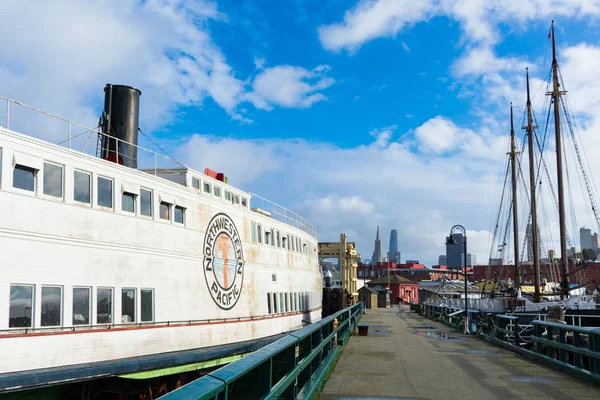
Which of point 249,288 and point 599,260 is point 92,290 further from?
point 599,260

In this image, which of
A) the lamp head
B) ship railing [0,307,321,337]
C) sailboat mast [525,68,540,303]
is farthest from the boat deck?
sailboat mast [525,68,540,303]

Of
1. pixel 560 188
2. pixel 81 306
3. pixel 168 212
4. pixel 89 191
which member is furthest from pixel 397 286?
pixel 81 306

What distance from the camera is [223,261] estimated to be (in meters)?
18.9

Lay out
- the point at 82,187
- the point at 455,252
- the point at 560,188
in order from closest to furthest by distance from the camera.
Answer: the point at 82,187
the point at 455,252
the point at 560,188

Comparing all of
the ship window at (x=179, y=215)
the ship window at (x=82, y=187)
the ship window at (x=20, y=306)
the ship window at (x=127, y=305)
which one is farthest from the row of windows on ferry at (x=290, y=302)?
the ship window at (x=20, y=306)

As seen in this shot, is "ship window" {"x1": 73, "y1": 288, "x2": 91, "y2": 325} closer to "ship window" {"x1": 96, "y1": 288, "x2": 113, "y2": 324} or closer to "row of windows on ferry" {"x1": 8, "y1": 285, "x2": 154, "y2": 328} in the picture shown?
"row of windows on ferry" {"x1": 8, "y1": 285, "x2": 154, "y2": 328}

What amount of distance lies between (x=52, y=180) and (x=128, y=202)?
2543 mm

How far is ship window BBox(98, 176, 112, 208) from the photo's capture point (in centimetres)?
1339

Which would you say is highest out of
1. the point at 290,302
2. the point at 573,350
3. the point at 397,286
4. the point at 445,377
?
the point at 573,350

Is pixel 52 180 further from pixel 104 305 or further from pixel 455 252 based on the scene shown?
pixel 455 252

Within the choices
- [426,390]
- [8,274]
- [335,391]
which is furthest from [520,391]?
[8,274]

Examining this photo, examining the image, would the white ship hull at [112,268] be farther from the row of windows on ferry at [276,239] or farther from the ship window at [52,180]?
the row of windows on ferry at [276,239]

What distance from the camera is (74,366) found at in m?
11.8

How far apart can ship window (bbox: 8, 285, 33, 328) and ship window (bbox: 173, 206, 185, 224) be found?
557 centimetres
